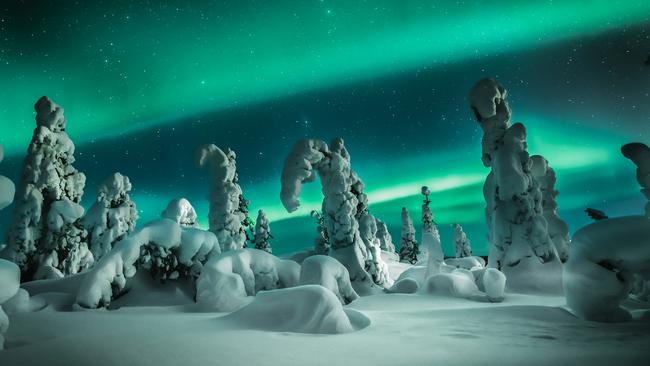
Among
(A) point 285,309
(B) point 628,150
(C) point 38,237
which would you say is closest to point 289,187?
(A) point 285,309

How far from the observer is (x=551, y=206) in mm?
15977

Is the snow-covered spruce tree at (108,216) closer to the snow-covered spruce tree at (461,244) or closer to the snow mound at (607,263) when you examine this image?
the snow mound at (607,263)

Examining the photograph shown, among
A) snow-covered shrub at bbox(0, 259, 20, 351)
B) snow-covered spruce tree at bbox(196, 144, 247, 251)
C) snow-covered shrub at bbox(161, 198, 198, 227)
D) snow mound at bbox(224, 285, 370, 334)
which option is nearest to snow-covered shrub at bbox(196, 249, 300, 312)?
snow mound at bbox(224, 285, 370, 334)

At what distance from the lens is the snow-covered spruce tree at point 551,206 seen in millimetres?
14294

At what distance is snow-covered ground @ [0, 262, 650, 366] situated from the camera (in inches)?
114

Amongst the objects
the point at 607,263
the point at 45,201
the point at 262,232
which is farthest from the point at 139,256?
the point at 262,232

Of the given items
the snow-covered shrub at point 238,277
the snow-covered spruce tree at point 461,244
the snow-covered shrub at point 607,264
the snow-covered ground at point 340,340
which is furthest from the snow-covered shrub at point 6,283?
the snow-covered spruce tree at point 461,244

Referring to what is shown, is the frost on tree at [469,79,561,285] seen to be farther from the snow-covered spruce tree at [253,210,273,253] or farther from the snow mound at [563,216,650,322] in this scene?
the snow-covered spruce tree at [253,210,273,253]

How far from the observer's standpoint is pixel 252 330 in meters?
4.14

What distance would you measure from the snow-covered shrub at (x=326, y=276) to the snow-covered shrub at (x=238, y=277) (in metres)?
0.54

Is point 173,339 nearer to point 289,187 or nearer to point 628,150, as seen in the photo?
point 289,187

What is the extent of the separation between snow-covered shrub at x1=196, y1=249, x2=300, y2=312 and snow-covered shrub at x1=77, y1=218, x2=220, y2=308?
46.4 inches

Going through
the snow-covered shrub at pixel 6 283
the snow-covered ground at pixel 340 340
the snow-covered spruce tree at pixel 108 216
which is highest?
the snow-covered spruce tree at pixel 108 216

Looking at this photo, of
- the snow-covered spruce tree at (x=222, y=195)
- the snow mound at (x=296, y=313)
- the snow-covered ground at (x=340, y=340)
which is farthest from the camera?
the snow-covered spruce tree at (x=222, y=195)
